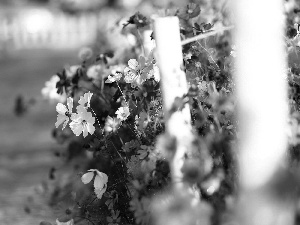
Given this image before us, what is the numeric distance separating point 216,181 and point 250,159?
0.62 ft

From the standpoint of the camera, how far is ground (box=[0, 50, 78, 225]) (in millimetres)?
5504

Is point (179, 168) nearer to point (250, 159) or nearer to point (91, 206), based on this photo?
point (250, 159)

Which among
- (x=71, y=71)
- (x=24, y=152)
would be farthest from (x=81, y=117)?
(x=24, y=152)

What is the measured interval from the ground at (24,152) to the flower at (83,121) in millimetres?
1853

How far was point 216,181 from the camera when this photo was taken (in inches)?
96.7

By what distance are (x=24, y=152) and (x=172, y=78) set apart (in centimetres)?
667

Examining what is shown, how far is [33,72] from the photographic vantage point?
2114 centimetres

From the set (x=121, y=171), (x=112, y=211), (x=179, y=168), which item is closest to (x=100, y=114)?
(x=121, y=171)

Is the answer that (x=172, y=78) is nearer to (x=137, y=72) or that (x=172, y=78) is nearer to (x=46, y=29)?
(x=137, y=72)

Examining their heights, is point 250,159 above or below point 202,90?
below

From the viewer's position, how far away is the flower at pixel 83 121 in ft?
10.1

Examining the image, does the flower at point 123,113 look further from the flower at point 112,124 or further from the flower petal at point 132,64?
the flower petal at point 132,64

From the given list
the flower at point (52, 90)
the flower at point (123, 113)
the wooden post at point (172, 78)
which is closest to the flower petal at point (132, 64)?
the flower at point (123, 113)

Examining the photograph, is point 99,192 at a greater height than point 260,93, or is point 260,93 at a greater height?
point 260,93
